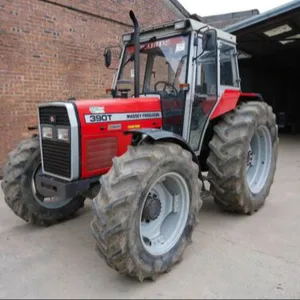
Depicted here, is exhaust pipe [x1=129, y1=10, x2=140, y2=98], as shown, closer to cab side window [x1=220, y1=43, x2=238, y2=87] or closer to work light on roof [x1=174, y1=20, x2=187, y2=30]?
work light on roof [x1=174, y1=20, x2=187, y2=30]

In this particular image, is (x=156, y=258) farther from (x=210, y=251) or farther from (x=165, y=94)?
(x=165, y=94)

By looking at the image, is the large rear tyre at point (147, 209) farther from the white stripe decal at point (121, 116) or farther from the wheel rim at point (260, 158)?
the wheel rim at point (260, 158)

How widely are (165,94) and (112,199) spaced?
170cm

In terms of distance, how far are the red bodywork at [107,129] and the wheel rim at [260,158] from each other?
4.92 feet

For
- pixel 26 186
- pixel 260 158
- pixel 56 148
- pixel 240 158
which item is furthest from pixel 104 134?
pixel 260 158

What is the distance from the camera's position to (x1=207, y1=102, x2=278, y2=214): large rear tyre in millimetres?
3725

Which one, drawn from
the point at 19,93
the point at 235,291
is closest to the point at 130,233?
the point at 235,291

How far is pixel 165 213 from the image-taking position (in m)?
3.17

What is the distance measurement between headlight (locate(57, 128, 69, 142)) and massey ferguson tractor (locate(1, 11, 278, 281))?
0.01 meters

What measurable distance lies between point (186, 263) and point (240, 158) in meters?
1.34

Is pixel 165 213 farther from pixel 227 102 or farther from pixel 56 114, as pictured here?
pixel 227 102

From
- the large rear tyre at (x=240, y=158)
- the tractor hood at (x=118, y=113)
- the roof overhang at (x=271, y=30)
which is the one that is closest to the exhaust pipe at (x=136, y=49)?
the tractor hood at (x=118, y=113)

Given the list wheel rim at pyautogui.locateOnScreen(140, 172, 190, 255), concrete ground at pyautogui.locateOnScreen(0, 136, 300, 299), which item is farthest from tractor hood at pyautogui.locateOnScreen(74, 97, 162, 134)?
concrete ground at pyautogui.locateOnScreen(0, 136, 300, 299)

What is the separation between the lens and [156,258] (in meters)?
2.77
